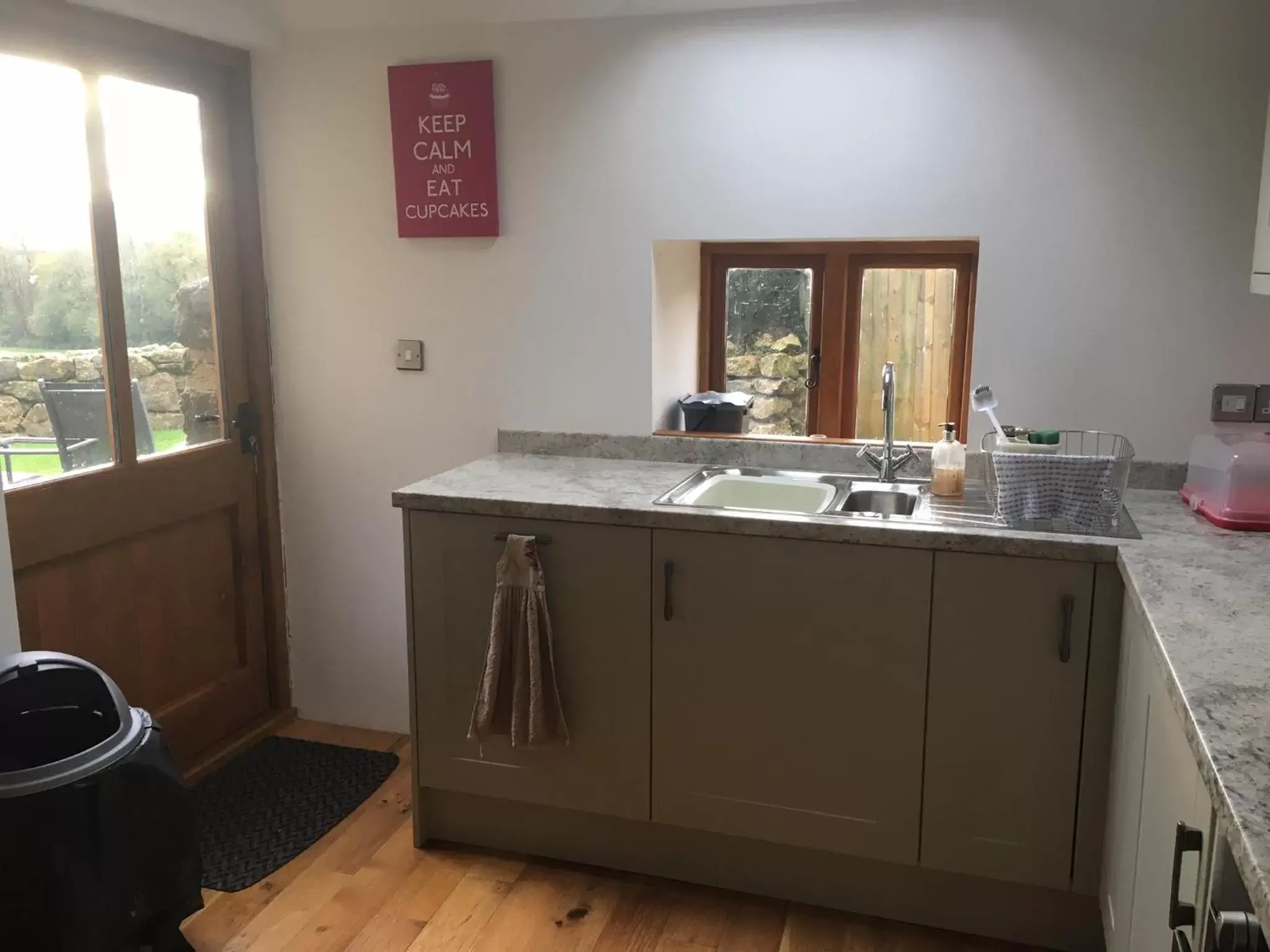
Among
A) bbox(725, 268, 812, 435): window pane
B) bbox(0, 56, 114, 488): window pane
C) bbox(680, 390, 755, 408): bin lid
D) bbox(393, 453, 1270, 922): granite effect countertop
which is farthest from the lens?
bbox(725, 268, 812, 435): window pane

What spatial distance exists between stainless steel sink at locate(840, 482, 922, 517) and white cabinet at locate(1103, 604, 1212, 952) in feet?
2.06

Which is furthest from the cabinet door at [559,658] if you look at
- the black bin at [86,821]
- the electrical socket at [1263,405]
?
the electrical socket at [1263,405]

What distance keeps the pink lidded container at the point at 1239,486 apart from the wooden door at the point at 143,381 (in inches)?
98.1

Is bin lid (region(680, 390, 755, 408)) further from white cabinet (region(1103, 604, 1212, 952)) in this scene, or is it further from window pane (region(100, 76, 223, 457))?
window pane (region(100, 76, 223, 457))

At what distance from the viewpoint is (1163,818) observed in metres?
1.43

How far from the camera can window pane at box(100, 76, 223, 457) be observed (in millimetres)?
2588

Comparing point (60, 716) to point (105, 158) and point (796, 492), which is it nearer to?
point (105, 158)

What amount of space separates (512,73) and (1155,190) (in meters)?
1.60

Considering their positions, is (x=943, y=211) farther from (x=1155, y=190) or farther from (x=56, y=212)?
(x=56, y=212)

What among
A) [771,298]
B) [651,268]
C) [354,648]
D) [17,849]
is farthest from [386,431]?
[17,849]

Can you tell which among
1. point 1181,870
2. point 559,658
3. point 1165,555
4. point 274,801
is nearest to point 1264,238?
point 1165,555

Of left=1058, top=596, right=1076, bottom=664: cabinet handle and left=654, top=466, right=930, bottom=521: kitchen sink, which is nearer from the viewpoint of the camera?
left=1058, top=596, right=1076, bottom=664: cabinet handle

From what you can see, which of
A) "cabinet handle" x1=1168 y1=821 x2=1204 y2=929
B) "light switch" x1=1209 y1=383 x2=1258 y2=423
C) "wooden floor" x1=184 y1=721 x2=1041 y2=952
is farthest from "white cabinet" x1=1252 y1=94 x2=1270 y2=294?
"wooden floor" x1=184 y1=721 x2=1041 y2=952

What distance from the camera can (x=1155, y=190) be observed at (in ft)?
7.61
